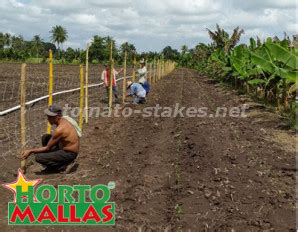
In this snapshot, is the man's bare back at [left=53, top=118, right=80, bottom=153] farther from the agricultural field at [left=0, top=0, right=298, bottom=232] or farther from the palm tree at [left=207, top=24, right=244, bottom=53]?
the palm tree at [left=207, top=24, right=244, bottom=53]

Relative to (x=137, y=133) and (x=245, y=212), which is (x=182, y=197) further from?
(x=137, y=133)

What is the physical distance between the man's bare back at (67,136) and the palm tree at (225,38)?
24744 millimetres

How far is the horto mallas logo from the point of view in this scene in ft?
16.9

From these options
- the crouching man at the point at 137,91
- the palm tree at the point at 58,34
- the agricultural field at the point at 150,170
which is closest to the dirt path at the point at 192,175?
the agricultural field at the point at 150,170

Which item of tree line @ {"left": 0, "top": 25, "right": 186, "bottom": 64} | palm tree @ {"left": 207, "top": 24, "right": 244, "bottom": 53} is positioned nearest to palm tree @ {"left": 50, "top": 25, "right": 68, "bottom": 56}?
tree line @ {"left": 0, "top": 25, "right": 186, "bottom": 64}

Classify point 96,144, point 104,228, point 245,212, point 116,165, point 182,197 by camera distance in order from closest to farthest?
point 104,228 → point 245,212 → point 182,197 → point 116,165 → point 96,144

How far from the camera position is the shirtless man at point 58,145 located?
22.0 feet

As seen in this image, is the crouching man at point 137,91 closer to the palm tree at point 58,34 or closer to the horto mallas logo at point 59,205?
the horto mallas logo at point 59,205

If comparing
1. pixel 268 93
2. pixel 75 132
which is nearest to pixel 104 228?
pixel 75 132

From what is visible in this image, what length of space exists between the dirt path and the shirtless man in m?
0.26

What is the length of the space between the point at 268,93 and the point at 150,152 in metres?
8.51

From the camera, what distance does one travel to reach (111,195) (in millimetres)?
5930

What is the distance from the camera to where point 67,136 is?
6.86 meters

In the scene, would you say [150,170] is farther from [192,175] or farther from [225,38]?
[225,38]
